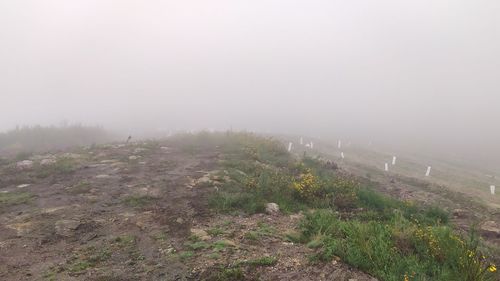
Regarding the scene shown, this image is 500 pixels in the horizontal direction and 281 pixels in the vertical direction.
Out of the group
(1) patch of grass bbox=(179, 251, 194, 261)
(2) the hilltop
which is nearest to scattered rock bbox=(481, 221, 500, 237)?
(2) the hilltop

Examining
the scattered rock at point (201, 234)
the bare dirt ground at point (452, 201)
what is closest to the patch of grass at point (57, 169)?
the scattered rock at point (201, 234)

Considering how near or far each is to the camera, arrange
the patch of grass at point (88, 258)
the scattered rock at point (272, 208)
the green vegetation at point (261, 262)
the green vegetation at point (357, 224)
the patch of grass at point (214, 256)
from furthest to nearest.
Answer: the scattered rock at point (272, 208) → the patch of grass at point (214, 256) → the green vegetation at point (261, 262) → the patch of grass at point (88, 258) → the green vegetation at point (357, 224)

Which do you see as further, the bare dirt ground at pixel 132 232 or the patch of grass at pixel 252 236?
the patch of grass at pixel 252 236

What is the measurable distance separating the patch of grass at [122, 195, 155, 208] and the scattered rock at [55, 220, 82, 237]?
1.80 metres

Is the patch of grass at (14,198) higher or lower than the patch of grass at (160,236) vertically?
lower

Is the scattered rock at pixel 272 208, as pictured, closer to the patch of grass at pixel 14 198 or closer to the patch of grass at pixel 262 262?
the patch of grass at pixel 262 262

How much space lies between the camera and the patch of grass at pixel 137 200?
12.4 metres

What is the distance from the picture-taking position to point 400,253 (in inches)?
353

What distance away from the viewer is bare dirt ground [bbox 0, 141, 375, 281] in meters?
8.27

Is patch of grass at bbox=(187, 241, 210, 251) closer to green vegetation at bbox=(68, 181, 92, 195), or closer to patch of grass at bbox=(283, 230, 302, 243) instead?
patch of grass at bbox=(283, 230, 302, 243)

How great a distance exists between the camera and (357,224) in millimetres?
10180

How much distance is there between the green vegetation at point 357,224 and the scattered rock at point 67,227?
3689 millimetres

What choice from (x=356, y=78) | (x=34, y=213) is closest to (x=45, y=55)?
(x=356, y=78)

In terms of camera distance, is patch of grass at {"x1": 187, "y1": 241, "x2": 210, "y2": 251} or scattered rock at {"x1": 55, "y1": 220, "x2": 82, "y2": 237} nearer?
patch of grass at {"x1": 187, "y1": 241, "x2": 210, "y2": 251}
